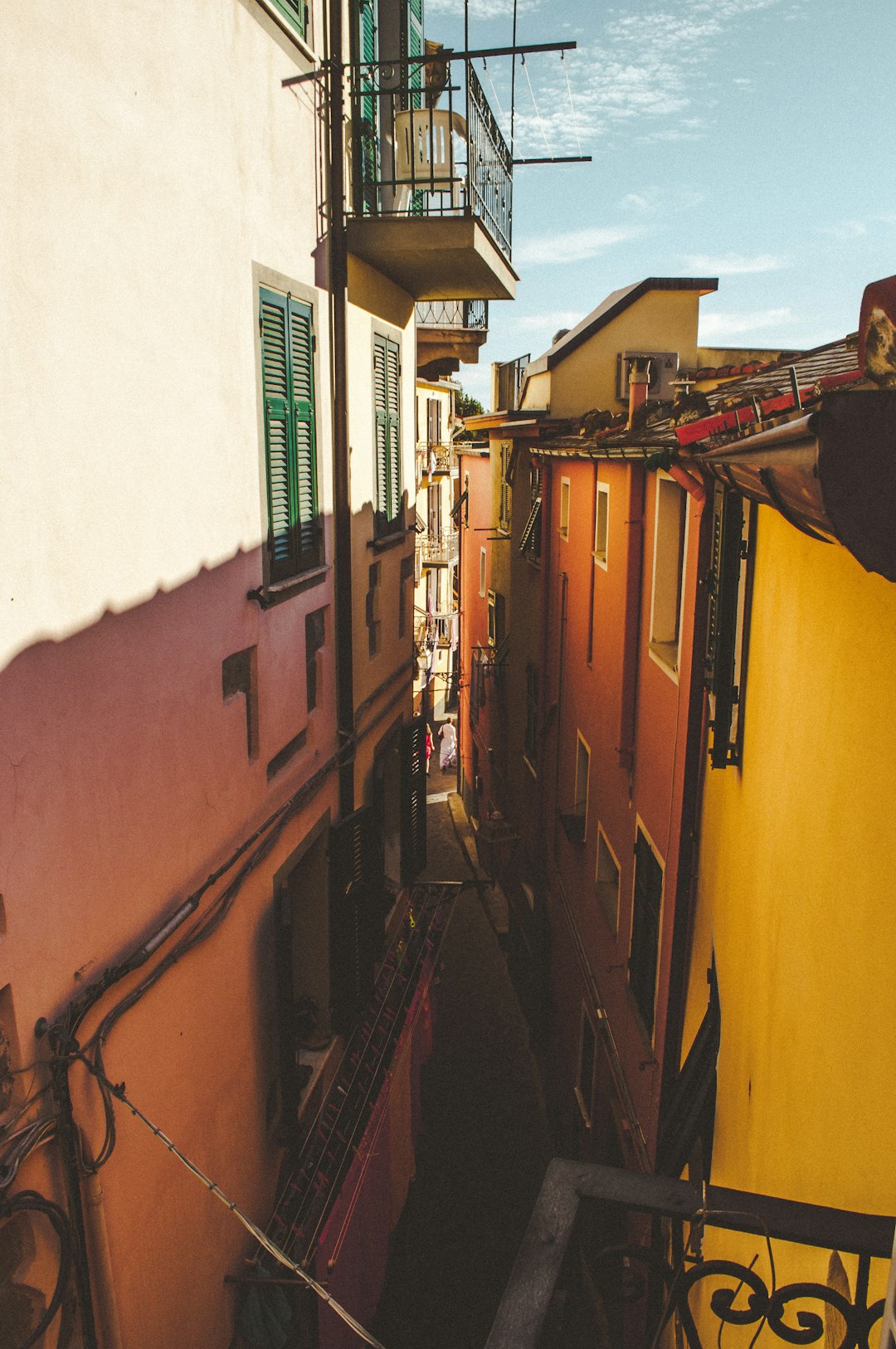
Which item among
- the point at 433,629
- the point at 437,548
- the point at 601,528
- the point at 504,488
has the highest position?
the point at 504,488

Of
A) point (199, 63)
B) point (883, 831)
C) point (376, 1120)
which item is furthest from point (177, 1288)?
point (199, 63)

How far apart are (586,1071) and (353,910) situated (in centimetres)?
529

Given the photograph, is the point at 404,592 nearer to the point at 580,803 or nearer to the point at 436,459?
the point at 580,803

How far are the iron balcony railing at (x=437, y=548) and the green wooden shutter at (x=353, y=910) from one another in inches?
776

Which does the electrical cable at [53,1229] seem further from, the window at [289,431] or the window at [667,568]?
the window at [667,568]

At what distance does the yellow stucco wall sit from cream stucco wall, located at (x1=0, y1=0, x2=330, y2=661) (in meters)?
3.52

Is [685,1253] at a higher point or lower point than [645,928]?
higher

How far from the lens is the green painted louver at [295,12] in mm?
7162

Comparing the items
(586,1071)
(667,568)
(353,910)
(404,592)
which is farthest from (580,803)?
(667,568)

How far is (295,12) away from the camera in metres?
7.53

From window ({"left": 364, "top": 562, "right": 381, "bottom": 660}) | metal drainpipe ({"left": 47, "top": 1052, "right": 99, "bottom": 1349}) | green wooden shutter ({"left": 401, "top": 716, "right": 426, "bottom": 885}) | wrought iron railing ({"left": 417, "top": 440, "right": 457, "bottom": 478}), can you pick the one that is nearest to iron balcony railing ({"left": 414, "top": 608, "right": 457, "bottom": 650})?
wrought iron railing ({"left": 417, "top": 440, "right": 457, "bottom": 478})

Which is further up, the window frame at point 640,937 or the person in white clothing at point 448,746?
→ the window frame at point 640,937

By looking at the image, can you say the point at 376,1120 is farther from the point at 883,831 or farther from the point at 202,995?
the point at 883,831

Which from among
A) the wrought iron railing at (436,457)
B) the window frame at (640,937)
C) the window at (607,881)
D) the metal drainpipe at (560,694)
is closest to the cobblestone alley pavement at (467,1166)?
the metal drainpipe at (560,694)
